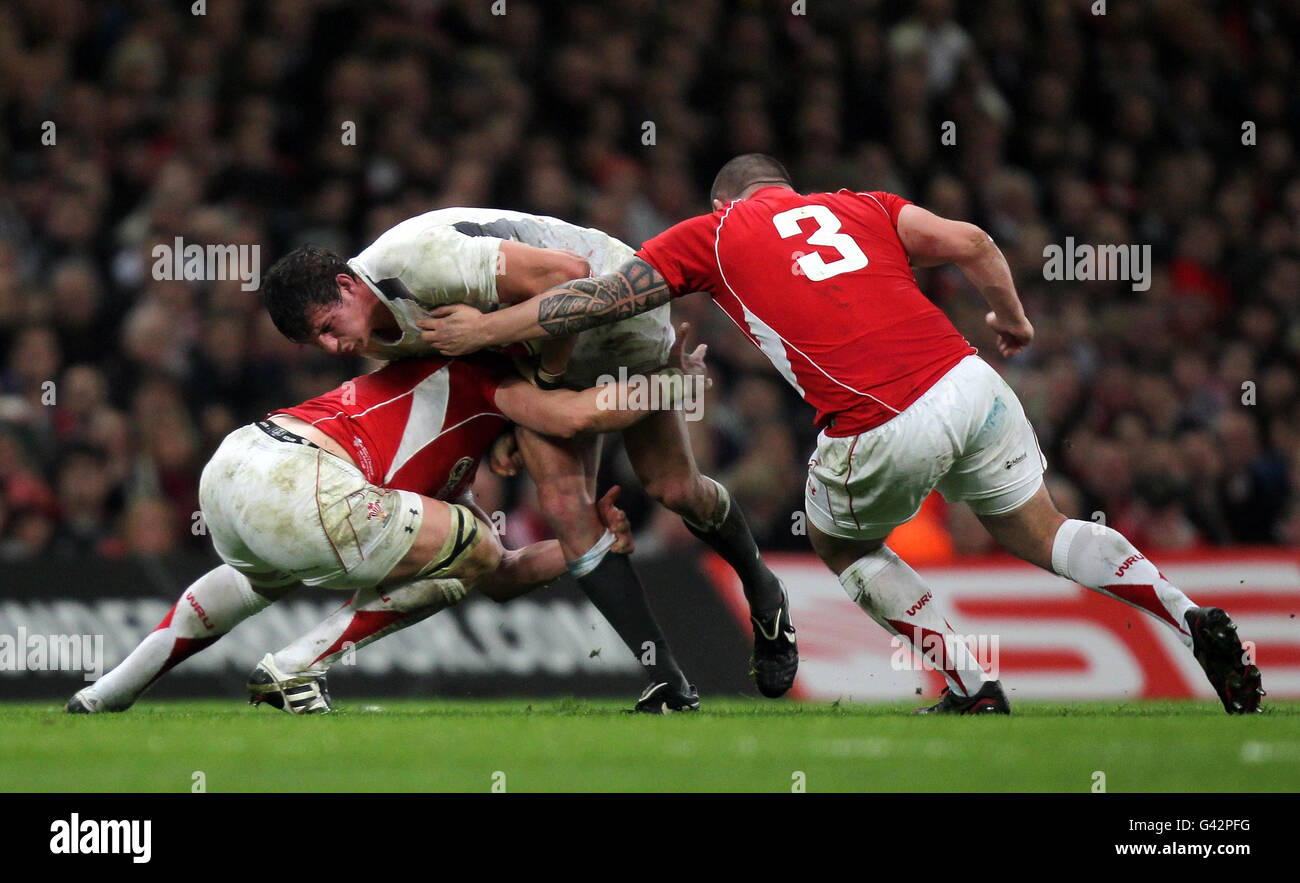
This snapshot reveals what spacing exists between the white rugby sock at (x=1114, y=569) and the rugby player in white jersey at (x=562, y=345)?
3.80ft

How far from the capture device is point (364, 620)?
585cm

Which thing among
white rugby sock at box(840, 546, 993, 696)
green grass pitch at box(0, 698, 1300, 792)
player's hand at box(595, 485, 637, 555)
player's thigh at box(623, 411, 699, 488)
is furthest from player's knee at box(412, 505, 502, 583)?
white rugby sock at box(840, 546, 993, 696)

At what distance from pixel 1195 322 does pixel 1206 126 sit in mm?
2010

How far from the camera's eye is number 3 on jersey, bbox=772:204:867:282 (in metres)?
5.42

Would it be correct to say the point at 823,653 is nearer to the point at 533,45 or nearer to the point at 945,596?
the point at 945,596

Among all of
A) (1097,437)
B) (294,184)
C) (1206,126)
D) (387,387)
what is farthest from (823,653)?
(1206,126)

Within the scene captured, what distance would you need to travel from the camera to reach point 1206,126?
11805 millimetres

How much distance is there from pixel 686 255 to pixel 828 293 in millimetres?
529

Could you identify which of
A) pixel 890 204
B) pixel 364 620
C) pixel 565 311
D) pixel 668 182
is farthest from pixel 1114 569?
pixel 668 182

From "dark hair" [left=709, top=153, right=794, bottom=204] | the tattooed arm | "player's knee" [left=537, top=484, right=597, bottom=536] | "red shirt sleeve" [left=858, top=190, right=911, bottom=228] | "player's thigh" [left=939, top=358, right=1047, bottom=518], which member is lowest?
"player's knee" [left=537, top=484, right=597, bottom=536]

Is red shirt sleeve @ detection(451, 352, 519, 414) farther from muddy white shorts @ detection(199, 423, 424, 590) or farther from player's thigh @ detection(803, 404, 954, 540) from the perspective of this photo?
player's thigh @ detection(803, 404, 954, 540)

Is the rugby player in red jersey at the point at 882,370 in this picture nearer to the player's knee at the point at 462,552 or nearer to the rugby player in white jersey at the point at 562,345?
the rugby player in white jersey at the point at 562,345

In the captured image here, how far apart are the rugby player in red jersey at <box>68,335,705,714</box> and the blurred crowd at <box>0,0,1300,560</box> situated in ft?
9.60

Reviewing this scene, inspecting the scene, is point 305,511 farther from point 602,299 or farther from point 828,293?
point 828,293
